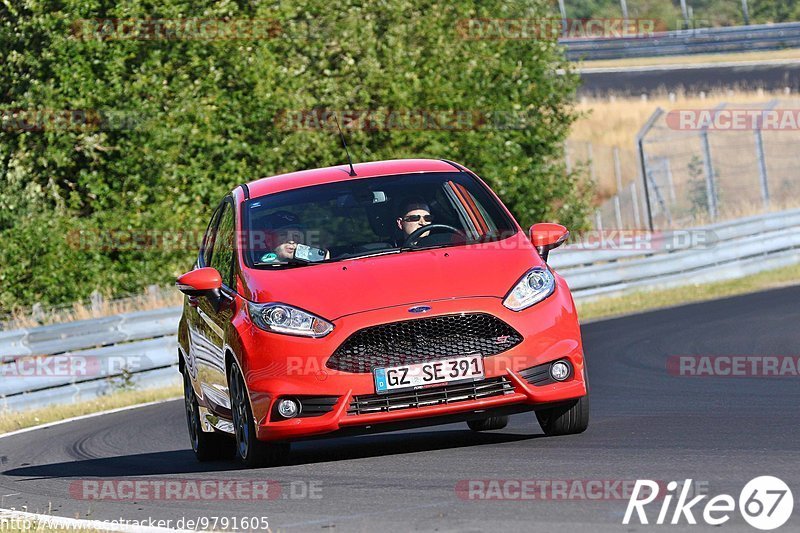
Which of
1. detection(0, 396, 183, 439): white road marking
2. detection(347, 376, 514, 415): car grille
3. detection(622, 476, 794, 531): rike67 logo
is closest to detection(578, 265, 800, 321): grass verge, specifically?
detection(0, 396, 183, 439): white road marking

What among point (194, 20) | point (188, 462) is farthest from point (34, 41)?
point (188, 462)

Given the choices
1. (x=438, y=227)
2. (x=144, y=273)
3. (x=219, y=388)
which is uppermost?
(x=438, y=227)

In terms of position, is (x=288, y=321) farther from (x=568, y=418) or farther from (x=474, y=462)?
(x=568, y=418)

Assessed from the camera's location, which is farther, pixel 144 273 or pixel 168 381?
pixel 144 273

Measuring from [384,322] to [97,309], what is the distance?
13.3 m

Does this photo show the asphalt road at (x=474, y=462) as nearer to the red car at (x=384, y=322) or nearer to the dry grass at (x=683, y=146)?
the red car at (x=384, y=322)

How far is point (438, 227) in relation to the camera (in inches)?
362

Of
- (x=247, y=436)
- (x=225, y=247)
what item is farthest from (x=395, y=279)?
(x=225, y=247)

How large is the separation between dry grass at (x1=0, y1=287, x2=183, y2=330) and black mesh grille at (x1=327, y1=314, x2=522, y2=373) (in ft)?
40.8

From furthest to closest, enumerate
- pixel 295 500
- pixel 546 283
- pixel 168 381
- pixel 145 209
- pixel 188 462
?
pixel 145 209 < pixel 168 381 < pixel 188 462 < pixel 546 283 < pixel 295 500

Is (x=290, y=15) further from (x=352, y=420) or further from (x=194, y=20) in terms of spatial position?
(x=352, y=420)

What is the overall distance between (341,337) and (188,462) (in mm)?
2546

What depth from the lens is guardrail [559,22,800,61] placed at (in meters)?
54.8

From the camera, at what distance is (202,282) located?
30.0ft
